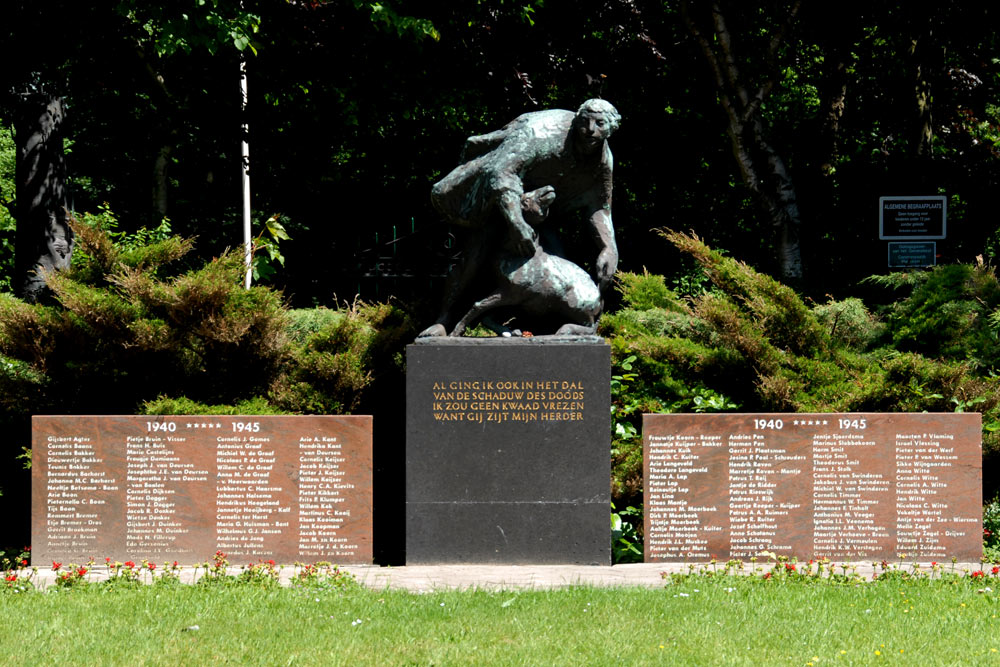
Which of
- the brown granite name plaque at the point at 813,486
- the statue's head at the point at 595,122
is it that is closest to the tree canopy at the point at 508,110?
the statue's head at the point at 595,122

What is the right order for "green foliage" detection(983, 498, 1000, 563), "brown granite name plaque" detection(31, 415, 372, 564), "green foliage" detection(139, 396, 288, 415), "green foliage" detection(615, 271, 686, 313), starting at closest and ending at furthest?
"brown granite name plaque" detection(31, 415, 372, 564) → "green foliage" detection(983, 498, 1000, 563) → "green foliage" detection(139, 396, 288, 415) → "green foliage" detection(615, 271, 686, 313)

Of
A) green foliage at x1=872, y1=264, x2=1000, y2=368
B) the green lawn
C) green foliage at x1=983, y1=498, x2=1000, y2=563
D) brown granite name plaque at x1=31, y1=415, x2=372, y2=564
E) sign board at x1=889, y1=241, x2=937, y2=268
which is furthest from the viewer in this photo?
sign board at x1=889, y1=241, x2=937, y2=268

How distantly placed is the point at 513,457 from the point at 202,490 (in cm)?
214

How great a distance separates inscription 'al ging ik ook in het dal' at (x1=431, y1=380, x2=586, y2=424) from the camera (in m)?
7.14

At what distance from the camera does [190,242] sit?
863 centimetres

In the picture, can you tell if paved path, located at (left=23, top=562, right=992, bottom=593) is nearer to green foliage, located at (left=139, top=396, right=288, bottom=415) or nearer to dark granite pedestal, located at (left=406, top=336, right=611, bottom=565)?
dark granite pedestal, located at (left=406, top=336, right=611, bottom=565)

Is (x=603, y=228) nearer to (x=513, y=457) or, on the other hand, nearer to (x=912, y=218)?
(x=513, y=457)

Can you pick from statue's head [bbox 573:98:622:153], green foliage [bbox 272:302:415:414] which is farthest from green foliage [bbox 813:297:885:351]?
green foliage [bbox 272:302:415:414]

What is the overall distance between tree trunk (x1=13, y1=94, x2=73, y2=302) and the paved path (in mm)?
5976

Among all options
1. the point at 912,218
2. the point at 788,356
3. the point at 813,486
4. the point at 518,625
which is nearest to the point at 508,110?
the point at 912,218

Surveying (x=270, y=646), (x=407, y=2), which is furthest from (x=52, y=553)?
(x=407, y=2)

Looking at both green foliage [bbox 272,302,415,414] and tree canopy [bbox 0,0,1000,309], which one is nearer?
green foliage [bbox 272,302,415,414]

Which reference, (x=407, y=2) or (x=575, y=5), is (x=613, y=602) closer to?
(x=407, y=2)

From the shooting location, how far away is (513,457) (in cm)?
713
